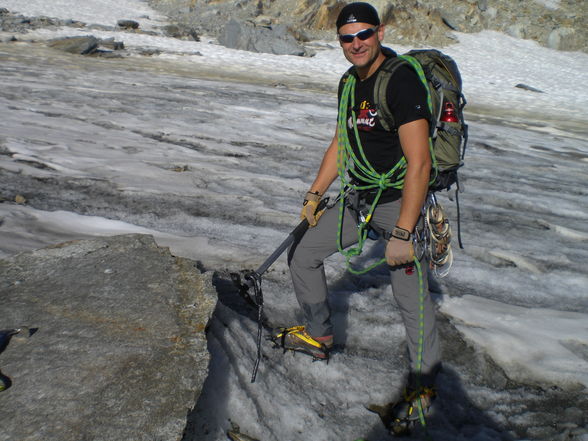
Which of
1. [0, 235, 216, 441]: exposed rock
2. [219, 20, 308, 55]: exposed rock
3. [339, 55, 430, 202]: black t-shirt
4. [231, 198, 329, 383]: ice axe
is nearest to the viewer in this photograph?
[0, 235, 216, 441]: exposed rock

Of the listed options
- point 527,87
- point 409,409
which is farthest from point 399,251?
point 527,87

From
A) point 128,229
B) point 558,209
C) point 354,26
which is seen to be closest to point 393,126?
point 354,26

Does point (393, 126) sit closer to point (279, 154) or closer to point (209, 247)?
point (209, 247)

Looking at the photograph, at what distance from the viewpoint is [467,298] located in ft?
13.0

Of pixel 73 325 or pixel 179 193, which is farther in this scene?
pixel 179 193

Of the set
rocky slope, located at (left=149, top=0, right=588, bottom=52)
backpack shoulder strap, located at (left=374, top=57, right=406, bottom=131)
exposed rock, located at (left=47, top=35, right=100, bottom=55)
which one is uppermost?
rocky slope, located at (left=149, top=0, right=588, bottom=52)

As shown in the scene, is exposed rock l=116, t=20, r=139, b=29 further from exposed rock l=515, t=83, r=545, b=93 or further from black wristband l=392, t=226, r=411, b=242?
black wristband l=392, t=226, r=411, b=242

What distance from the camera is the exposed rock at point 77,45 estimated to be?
1383cm

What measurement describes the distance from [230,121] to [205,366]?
21.5ft

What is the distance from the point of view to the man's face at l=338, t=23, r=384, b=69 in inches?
97.8

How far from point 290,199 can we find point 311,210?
2683 mm

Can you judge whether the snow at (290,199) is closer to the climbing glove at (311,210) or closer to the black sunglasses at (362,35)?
the climbing glove at (311,210)

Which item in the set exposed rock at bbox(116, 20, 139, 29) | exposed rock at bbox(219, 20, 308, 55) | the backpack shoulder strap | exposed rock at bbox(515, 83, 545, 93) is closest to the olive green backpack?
the backpack shoulder strap

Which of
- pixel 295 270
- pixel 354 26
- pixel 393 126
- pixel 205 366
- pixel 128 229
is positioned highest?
pixel 354 26
